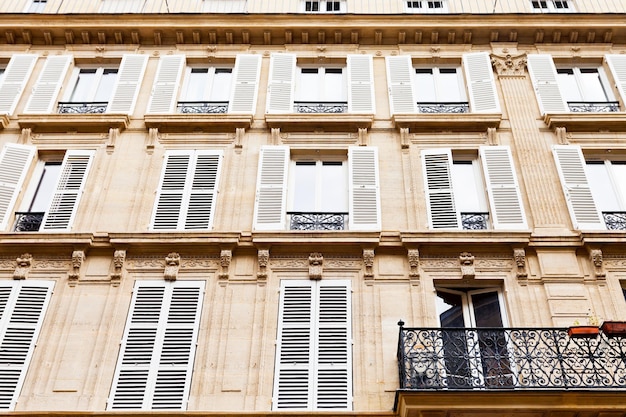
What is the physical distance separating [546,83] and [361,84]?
367 centimetres

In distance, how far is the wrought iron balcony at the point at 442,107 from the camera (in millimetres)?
13117

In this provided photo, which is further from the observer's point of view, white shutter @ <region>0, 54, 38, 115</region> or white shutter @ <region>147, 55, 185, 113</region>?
white shutter @ <region>0, 54, 38, 115</region>

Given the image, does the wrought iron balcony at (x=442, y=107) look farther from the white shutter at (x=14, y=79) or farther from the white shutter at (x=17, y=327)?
the white shutter at (x=14, y=79)

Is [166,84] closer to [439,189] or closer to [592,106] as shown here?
[439,189]

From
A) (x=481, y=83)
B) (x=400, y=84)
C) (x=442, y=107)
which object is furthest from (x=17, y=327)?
→ (x=481, y=83)

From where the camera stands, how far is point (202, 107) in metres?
13.2

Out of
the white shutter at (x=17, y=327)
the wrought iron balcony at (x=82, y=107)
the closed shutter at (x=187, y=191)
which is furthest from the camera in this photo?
the wrought iron balcony at (x=82, y=107)

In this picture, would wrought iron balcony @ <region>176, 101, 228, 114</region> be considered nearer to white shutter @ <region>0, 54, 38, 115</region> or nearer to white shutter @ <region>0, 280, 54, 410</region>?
white shutter @ <region>0, 54, 38, 115</region>

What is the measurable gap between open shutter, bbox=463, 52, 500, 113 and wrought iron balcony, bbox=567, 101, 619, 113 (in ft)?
5.05

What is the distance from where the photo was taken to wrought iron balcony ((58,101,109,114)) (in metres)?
13.2

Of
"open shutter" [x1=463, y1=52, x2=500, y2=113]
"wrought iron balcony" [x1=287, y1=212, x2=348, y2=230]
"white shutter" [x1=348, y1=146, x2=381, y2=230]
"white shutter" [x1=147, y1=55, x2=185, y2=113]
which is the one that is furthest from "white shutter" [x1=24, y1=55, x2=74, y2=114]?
"open shutter" [x1=463, y1=52, x2=500, y2=113]

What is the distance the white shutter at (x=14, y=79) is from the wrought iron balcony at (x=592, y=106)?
35.8 feet

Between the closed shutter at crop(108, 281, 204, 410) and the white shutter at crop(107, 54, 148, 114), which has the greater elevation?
the white shutter at crop(107, 54, 148, 114)

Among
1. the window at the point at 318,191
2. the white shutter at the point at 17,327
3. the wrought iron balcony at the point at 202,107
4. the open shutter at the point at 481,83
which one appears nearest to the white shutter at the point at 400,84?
the open shutter at the point at 481,83
